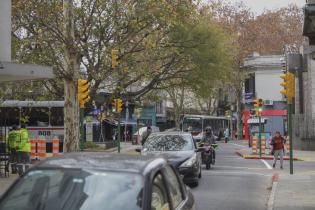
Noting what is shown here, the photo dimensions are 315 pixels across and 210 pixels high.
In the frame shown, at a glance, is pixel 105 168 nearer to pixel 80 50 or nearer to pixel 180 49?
pixel 80 50

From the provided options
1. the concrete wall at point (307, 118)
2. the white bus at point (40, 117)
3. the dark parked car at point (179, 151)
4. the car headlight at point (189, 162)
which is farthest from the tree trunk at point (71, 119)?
the concrete wall at point (307, 118)

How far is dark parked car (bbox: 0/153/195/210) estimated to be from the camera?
5.04 m

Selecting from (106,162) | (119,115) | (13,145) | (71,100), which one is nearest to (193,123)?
(119,115)

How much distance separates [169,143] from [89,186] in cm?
1183

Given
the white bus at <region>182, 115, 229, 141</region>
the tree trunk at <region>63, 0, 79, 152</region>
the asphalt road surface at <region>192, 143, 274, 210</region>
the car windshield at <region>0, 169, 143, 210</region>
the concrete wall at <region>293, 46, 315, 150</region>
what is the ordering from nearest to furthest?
the car windshield at <region>0, 169, 143, 210</region> < the asphalt road surface at <region>192, 143, 274, 210</region> < the tree trunk at <region>63, 0, 79, 152</region> < the concrete wall at <region>293, 46, 315, 150</region> < the white bus at <region>182, 115, 229, 141</region>

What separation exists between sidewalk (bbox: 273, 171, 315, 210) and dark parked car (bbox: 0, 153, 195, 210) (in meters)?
7.56

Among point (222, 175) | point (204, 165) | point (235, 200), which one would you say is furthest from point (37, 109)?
point (235, 200)

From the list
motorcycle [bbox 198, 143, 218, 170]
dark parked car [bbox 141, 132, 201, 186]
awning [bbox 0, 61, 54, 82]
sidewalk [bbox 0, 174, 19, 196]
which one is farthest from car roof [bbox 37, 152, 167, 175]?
motorcycle [bbox 198, 143, 218, 170]

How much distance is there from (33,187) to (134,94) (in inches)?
1123

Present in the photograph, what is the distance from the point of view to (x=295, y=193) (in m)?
14.9

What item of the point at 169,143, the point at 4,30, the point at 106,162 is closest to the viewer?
the point at 106,162

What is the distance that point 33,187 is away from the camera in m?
5.31

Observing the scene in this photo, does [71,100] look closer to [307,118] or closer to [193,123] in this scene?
[307,118]

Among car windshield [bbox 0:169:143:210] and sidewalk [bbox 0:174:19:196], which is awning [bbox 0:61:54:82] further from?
car windshield [bbox 0:169:143:210]
